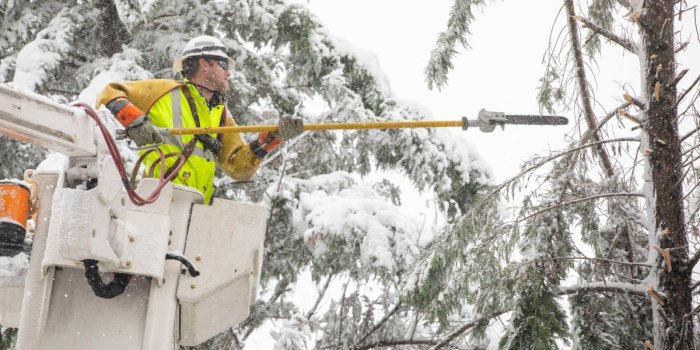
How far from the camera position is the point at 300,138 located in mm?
7926

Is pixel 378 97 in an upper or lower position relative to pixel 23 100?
upper

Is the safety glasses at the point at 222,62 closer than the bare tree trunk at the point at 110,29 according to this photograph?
Yes

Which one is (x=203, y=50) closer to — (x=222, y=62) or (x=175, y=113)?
(x=222, y=62)

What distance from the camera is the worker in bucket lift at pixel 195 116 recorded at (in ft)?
13.2

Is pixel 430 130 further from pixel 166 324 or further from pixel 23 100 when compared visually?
pixel 23 100

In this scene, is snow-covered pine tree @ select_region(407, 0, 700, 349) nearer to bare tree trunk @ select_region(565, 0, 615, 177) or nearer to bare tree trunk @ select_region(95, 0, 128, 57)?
bare tree trunk @ select_region(565, 0, 615, 177)

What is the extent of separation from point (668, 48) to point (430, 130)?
12.8 ft

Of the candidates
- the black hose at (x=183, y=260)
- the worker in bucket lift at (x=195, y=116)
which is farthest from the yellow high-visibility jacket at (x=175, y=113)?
the black hose at (x=183, y=260)

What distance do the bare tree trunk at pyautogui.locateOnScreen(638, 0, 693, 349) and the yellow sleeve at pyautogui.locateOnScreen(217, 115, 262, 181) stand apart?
2.30 m

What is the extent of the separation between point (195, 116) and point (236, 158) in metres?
0.47

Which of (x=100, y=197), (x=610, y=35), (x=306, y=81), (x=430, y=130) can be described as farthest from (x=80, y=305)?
(x=306, y=81)

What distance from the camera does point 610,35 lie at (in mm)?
3896

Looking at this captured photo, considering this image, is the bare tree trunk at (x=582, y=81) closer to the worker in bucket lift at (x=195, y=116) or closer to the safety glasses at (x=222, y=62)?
the worker in bucket lift at (x=195, y=116)

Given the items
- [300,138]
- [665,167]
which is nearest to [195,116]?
[665,167]
